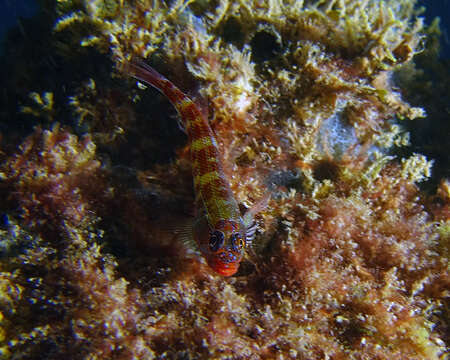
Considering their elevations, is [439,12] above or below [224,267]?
above

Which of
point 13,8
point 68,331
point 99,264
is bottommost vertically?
point 68,331

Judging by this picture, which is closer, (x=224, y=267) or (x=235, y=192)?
(x=224, y=267)

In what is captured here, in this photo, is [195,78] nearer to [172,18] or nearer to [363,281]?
[172,18]

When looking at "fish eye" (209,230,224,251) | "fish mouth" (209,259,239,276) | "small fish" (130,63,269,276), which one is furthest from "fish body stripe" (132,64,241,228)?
"fish mouth" (209,259,239,276)

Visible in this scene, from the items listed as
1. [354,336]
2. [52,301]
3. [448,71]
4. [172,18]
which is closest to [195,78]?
[172,18]

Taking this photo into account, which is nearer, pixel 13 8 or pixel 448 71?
pixel 448 71

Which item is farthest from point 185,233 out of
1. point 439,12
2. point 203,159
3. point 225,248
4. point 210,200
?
point 439,12

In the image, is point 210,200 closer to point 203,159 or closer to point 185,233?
point 185,233

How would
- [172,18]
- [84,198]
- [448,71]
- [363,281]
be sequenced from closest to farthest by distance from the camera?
[363,281] → [84,198] → [172,18] → [448,71]
